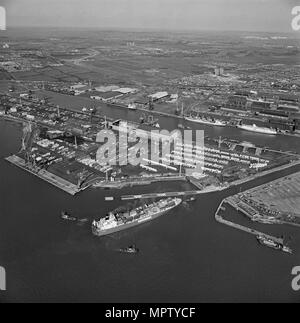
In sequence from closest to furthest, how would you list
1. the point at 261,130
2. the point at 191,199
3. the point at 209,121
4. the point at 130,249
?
1. the point at 130,249
2. the point at 191,199
3. the point at 261,130
4. the point at 209,121

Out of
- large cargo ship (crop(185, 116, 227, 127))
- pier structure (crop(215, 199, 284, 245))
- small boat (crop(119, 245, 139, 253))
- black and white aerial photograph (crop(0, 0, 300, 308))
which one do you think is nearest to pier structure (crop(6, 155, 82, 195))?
black and white aerial photograph (crop(0, 0, 300, 308))

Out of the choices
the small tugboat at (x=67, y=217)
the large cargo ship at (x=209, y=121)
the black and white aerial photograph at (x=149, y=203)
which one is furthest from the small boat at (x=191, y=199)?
the large cargo ship at (x=209, y=121)

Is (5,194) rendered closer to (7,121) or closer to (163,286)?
(163,286)

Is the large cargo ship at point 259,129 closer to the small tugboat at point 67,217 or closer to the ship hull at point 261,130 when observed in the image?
the ship hull at point 261,130

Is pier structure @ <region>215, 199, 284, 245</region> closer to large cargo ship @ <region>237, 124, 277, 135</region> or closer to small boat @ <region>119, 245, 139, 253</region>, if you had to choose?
small boat @ <region>119, 245, 139, 253</region>

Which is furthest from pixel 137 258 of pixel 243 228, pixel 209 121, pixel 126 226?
pixel 209 121

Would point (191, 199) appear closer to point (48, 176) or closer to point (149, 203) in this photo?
point (149, 203)
